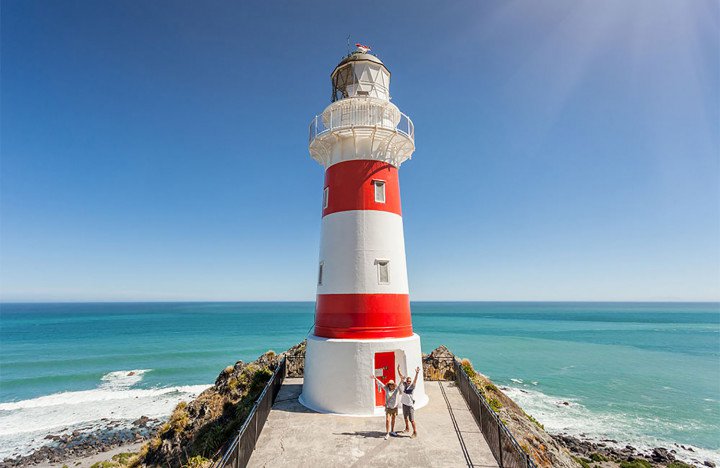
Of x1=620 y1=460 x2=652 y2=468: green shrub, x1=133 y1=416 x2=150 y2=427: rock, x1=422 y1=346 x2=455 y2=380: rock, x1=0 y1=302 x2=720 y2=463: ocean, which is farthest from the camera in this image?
x1=133 y1=416 x2=150 y2=427: rock

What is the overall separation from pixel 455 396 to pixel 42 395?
30669 mm

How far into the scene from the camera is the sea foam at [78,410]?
19422mm

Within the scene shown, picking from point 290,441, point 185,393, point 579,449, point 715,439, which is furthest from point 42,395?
point 715,439

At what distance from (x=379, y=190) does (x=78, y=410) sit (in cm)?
2580

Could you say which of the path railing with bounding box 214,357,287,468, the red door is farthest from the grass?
the red door

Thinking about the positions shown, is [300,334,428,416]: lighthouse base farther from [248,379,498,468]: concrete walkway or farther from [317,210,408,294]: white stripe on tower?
[317,210,408,294]: white stripe on tower

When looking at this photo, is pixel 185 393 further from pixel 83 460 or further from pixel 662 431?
pixel 662 431

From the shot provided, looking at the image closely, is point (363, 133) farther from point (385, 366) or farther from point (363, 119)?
point (385, 366)

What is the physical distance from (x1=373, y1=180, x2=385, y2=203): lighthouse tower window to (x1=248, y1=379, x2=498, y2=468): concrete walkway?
5825 mm

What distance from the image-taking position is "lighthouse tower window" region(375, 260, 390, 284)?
10.3m

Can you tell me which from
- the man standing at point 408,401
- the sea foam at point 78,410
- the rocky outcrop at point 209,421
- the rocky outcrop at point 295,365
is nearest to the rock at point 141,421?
the sea foam at point 78,410

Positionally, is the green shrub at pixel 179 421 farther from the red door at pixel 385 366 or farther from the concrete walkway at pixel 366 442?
the red door at pixel 385 366

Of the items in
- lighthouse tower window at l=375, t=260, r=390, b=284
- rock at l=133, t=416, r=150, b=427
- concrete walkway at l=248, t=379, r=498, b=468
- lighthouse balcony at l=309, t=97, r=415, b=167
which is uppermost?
lighthouse balcony at l=309, t=97, r=415, b=167

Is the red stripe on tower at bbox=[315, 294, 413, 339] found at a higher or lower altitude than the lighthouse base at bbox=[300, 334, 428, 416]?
higher
